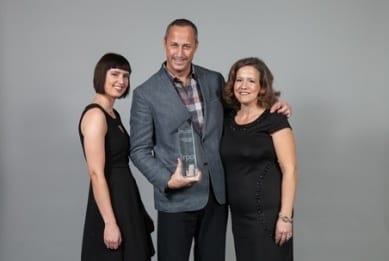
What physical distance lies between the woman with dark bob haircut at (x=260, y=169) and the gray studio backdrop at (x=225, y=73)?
38.0 inches

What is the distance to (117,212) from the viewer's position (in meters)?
1.89

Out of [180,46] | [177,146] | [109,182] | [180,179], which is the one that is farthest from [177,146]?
[180,46]

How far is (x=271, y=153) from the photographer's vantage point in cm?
192

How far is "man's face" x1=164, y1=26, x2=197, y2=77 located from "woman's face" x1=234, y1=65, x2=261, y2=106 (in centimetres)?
24

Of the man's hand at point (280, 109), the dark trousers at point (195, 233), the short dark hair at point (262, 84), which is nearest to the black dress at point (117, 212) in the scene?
the dark trousers at point (195, 233)

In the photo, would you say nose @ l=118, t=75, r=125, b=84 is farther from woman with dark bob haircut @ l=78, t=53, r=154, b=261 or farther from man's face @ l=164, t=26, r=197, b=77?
man's face @ l=164, t=26, r=197, b=77

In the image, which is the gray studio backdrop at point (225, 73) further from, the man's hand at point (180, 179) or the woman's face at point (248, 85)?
the man's hand at point (180, 179)

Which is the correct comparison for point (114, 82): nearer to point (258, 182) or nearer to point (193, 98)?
point (193, 98)

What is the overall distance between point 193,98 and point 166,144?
0.76ft

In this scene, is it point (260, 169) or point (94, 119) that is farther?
point (260, 169)

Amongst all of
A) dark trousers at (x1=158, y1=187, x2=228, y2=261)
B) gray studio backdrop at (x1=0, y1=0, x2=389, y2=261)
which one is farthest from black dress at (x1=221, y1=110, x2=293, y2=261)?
gray studio backdrop at (x1=0, y1=0, x2=389, y2=261)
